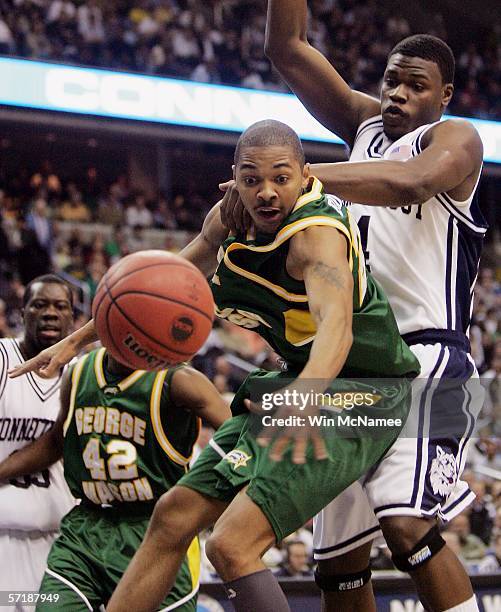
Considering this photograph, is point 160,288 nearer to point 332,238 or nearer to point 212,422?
point 332,238

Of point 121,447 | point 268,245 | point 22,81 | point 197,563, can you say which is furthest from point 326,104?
point 22,81

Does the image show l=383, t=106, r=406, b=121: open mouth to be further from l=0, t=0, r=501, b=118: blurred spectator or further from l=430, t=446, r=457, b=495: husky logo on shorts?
l=0, t=0, r=501, b=118: blurred spectator

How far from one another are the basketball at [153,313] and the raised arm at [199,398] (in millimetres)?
983

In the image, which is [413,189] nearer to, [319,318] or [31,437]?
[319,318]

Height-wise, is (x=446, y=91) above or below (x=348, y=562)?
above

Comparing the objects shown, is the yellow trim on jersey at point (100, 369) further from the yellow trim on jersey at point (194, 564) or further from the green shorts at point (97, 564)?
the yellow trim on jersey at point (194, 564)

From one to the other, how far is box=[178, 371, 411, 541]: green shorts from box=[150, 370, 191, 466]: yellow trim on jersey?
0.95 meters

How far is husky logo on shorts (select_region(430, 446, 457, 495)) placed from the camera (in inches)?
124

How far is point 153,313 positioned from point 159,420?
1.22 meters

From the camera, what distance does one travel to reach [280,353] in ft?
10.7

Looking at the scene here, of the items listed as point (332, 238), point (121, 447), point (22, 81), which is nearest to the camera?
point (332, 238)

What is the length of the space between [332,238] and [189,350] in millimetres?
574

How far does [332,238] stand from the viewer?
2.91m

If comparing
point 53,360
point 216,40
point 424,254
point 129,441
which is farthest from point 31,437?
point 216,40
